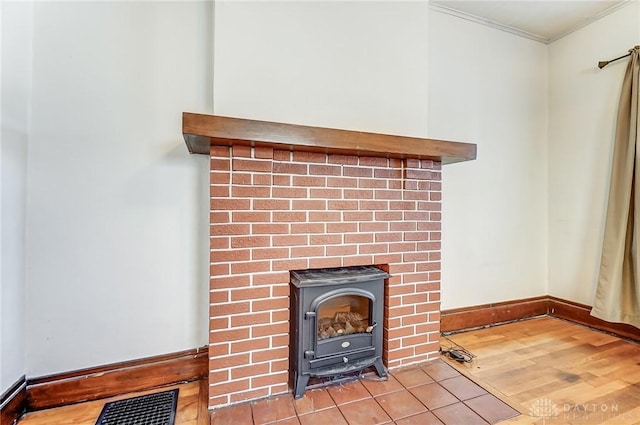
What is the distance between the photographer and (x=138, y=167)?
166cm

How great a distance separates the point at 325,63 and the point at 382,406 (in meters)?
1.92

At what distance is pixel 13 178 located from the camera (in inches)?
54.9

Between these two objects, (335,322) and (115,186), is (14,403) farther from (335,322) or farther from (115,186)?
(335,322)

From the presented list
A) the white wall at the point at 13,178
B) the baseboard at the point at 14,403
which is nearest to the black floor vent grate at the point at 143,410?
the baseboard at the point at 14,403

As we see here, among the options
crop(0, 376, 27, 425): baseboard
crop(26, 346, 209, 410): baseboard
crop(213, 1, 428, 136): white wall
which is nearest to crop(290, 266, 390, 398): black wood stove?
crop(26, 346, 209, 410): baseboard

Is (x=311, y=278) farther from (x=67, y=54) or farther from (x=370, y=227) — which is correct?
(x=67, y=54)

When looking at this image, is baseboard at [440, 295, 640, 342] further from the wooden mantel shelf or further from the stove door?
the wooden mantel shelf

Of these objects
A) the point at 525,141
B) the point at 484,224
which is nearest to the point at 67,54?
the point at 484,224

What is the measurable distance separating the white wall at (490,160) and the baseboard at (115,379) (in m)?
1.94

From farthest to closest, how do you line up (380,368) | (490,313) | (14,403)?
(490,313), (380,368), (14,403)

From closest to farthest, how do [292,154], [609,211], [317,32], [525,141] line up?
[292,154] → [317,32] → [609,211] → [525,141]

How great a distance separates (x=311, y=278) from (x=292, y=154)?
688mm

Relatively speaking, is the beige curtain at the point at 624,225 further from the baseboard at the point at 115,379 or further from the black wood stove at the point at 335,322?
the baseboard at the point at 115,379

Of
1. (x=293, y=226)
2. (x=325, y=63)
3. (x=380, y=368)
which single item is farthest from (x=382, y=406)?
(x=325, y=63)
